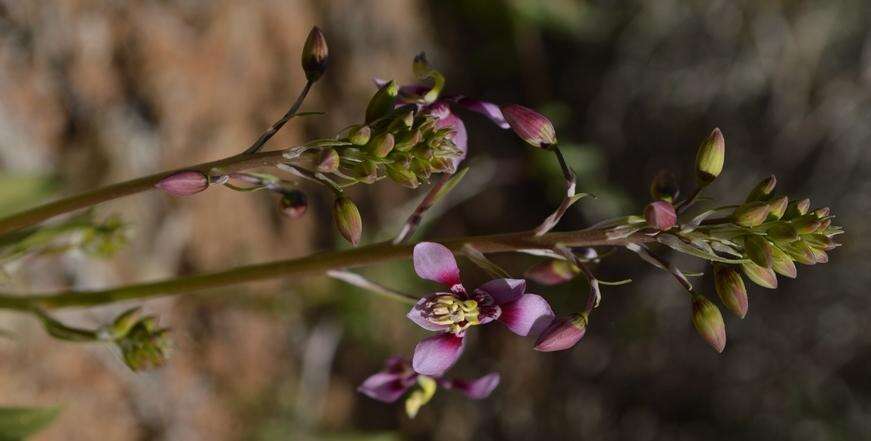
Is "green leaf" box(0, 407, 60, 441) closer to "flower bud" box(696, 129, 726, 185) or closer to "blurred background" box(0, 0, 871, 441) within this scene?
"blurred background" box(0, 0, 871, 441)

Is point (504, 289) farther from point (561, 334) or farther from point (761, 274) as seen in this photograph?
point (761, 274)

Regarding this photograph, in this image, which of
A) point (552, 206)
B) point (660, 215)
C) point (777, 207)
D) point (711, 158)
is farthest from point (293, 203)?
point (552, 206)

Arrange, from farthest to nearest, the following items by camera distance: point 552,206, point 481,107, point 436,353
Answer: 1. point 552,206
2. point 481,107
3. point 436,353

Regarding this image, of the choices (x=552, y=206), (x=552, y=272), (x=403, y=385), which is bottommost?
(x=552, y=206)

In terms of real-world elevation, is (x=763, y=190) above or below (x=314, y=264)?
above

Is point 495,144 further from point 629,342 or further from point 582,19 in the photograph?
point 629,342

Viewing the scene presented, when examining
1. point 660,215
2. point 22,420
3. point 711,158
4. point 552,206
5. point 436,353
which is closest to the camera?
point 660,215

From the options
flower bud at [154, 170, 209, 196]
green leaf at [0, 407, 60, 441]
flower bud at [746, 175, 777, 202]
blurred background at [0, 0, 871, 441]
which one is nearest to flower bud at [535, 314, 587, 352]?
flower bud at [746, 175, 777, 202]
